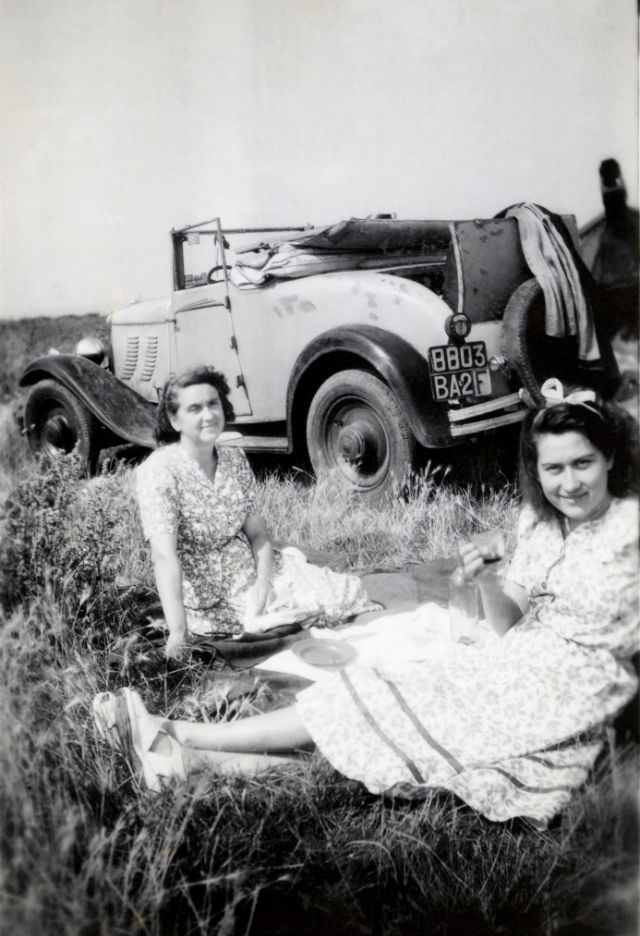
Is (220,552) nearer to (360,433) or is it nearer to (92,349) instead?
(360,433)

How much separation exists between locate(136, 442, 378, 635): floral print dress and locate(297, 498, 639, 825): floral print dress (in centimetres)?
47

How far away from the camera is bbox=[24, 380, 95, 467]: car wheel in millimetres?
2527

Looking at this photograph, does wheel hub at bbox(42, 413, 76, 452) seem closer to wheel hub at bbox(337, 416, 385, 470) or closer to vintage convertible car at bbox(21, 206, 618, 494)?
vintage convertible car at bbox(21, 206, 618, 494)

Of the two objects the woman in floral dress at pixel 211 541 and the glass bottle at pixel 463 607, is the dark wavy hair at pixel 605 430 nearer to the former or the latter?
the glass bottle at pixel 463 607

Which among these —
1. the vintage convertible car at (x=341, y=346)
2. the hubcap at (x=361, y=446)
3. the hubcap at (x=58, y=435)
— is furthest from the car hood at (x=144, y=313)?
the hubcap at (x=361, y=446)

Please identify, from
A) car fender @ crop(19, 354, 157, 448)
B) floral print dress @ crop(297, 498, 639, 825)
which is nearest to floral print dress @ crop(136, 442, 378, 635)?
car fender @ crop(19, 354, 157, 448)

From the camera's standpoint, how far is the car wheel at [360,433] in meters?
2.39

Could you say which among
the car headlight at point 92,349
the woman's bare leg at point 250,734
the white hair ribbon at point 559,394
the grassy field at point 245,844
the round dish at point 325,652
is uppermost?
the car headlight at point 92,349

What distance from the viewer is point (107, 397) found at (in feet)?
8.64

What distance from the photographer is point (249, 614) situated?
238 cm

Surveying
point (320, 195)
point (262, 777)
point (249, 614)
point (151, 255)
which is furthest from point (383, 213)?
point (262, 777)

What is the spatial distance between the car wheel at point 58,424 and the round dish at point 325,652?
0.87 metres

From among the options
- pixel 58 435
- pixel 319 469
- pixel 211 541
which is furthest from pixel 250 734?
pixel 58 435

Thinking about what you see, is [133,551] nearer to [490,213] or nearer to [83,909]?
[83,909]
